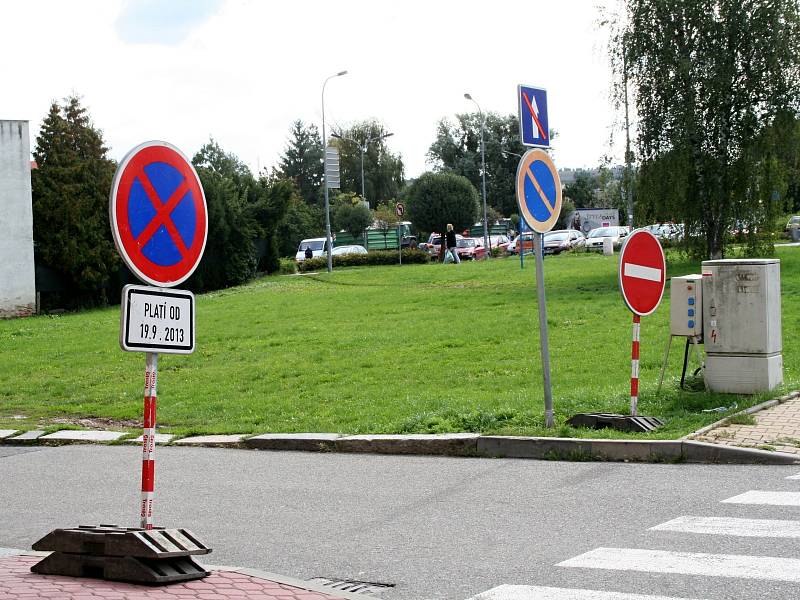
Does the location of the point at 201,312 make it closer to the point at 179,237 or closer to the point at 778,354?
the point at 778,354

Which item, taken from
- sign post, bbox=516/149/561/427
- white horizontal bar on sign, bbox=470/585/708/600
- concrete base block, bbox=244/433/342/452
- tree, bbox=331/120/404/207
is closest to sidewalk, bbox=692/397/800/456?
sign post, bbox=516/149/561/427

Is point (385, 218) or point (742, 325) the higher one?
point (385, 218)

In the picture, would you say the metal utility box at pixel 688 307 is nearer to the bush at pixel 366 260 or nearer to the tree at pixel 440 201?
the bush at pixel 366 260

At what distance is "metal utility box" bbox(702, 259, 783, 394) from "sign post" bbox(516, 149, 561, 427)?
214 centimetres

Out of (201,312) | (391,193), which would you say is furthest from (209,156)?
(201,312)

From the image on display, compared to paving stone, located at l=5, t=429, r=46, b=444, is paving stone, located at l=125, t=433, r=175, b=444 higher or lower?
higher

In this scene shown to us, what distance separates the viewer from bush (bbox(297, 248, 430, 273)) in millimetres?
47406

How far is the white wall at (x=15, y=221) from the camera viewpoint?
36375 millimetres

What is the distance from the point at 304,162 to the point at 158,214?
4594 inches

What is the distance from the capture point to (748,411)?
1064cm

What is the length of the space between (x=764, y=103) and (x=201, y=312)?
51.0 ft

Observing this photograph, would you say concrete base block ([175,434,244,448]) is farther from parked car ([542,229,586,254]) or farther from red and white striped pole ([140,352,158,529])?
parked car ([542,229,586,254])

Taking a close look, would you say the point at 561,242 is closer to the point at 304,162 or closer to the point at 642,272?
the point at 642,272

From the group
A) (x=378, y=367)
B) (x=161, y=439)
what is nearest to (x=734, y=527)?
(x=161, y=439)
